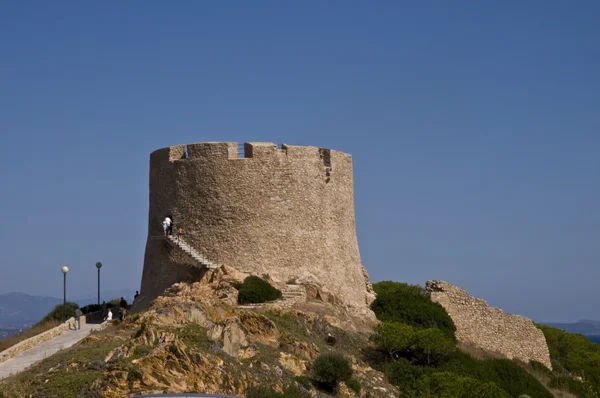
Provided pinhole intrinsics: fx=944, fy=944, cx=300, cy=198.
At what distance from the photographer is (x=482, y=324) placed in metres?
34.7

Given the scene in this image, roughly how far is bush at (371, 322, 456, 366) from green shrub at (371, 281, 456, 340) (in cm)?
438

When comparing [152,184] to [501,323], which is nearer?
[152,184]

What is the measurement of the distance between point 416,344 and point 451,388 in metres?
3.13

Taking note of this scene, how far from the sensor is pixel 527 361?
35.5 meters

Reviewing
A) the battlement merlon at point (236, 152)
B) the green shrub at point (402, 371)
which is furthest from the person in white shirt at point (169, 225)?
the green shrub at point (402, 371)

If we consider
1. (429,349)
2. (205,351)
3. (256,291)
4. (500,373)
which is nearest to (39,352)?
(256,291)

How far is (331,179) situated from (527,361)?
11.1 metres

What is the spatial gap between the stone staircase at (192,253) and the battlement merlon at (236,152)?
258cm

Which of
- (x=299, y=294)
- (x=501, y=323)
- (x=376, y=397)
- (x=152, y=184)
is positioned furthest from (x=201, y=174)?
(x=501, y=323)

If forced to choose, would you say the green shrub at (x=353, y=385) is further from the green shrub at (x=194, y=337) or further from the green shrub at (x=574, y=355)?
the green shrub at (x=574, y=355)

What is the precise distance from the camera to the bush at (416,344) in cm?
2676

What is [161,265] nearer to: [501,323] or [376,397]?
[376,397]

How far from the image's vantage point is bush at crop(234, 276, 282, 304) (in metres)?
26.9

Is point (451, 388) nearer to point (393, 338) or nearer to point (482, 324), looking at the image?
point (393, 338)
